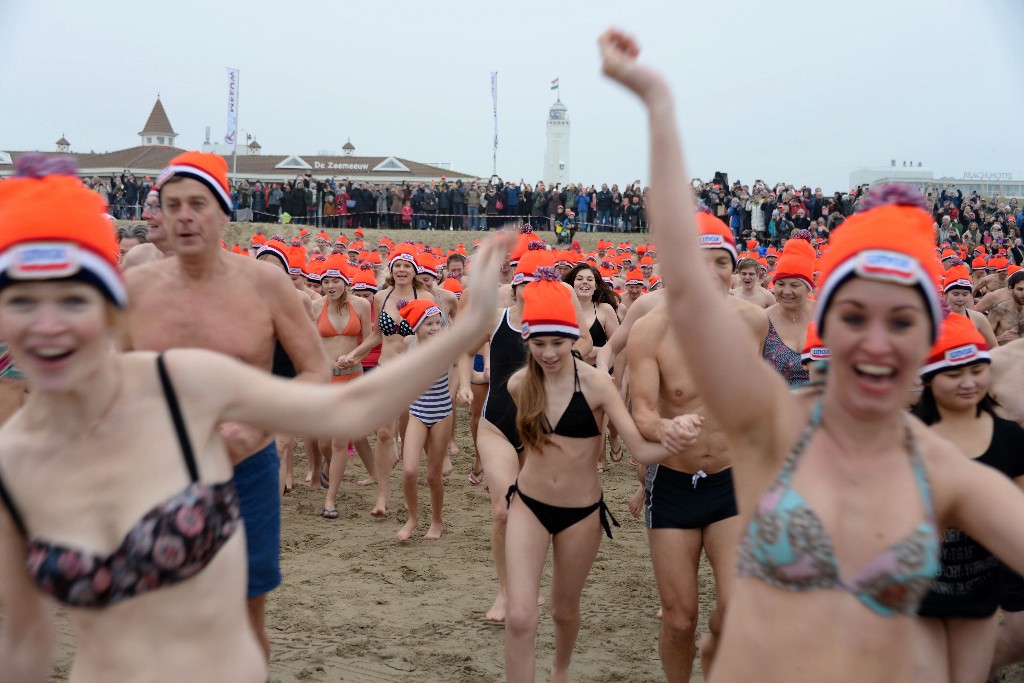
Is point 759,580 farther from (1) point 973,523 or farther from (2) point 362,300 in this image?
(2) point 362,300

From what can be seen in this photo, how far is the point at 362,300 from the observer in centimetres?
1134

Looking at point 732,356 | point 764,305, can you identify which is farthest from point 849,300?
point 764,305

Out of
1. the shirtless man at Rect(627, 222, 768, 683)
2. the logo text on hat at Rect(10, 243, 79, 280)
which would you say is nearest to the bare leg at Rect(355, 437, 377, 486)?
the shirtless man at Rect(627, 222, 768, 683)

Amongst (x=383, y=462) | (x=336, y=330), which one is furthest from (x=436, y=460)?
(x=336, y=330)

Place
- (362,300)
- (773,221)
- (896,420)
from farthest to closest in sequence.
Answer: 1. (773,221)
2. (362,300)
3. (896,420)

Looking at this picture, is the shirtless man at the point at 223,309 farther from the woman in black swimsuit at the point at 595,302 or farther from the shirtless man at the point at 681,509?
the woman in black swimsuit at the point at 595,302

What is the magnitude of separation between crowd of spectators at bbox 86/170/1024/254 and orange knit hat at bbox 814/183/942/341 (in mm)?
27146

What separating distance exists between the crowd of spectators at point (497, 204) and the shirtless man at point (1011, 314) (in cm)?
1730

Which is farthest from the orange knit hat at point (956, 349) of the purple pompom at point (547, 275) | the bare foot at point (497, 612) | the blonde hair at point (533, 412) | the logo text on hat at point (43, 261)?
the bare foot at point (497, 612)

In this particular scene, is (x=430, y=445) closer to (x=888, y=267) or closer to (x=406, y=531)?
(x=406, y=531)

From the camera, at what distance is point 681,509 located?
514 cm

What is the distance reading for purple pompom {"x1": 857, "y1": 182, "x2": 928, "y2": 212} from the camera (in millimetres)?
2479

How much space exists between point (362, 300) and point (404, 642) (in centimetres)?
555

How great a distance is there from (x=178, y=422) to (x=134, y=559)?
0.36 metres
